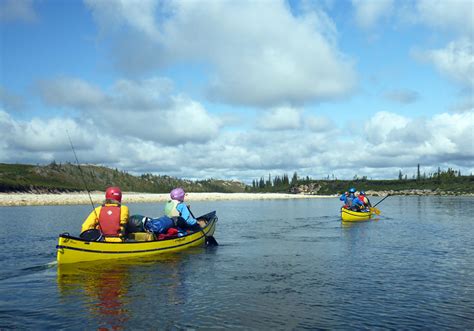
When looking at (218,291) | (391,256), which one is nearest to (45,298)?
(218,291)

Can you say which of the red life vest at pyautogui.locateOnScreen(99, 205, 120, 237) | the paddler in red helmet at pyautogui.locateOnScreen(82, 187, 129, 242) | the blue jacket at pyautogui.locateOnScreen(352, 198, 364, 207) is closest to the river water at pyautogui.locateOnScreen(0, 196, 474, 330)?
the paddler in red helmet at pyautogui.locateOnScreen(82, 187, 129, 242)

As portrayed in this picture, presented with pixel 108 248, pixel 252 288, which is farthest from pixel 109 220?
pixel 252 288

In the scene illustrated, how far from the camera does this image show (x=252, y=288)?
581 inches

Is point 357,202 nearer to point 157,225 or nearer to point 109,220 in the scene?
point 157,225

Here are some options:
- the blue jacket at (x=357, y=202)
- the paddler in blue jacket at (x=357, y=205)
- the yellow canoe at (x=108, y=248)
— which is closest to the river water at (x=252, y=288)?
the yellow canoe at (x=108, y=248)

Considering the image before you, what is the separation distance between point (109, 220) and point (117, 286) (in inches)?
189

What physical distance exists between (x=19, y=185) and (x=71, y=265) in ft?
405

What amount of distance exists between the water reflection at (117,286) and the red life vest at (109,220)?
144cm

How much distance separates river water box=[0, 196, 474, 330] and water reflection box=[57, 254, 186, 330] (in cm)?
3

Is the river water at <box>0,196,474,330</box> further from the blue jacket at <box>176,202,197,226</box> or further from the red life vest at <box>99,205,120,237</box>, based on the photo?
the blue jacket at <box>176,202,197,226</box>

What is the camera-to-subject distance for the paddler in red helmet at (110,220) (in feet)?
63.2

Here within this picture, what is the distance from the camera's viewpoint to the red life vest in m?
19.3

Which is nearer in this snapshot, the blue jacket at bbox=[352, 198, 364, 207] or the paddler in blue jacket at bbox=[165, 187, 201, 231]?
the paddler in blue jacket at bbox=[165, 187, 201, 231]

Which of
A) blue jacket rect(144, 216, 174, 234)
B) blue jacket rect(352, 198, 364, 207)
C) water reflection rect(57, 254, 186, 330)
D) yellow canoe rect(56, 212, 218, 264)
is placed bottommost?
water reflection rect(57, 254, 186, 330)
